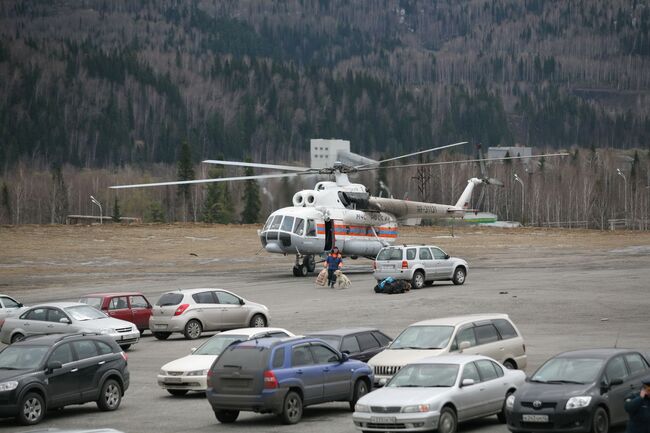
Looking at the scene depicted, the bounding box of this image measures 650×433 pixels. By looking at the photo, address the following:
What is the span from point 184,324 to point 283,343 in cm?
1184

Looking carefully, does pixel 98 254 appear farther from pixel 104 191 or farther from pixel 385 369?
pixel 104 191

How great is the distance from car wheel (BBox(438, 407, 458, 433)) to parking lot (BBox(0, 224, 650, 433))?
915 mm

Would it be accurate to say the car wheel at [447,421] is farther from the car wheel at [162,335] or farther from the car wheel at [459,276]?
the car wheel at [459,276]

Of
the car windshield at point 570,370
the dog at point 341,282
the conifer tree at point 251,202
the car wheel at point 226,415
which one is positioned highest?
the car windshield at point 570,370

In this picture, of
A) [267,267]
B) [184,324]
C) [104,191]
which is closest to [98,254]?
[267,267]

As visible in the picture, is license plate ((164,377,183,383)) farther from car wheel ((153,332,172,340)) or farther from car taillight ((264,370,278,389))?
car wheel ((153,332,172,340))

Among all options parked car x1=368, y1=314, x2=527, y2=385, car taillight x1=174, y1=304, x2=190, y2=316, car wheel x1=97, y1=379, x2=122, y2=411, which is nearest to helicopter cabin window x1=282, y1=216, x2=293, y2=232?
car taillight x1=174, y1=304, x2=190, y2=316

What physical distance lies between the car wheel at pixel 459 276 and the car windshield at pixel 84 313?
683 inches

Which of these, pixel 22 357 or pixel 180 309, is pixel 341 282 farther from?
pixel 22 357

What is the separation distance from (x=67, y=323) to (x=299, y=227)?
21792 mm

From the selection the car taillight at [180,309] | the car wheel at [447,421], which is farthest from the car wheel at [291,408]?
the car taillight at [180,309]

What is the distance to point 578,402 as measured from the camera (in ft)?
52.5

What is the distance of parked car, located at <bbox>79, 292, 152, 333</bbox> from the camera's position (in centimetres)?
3067

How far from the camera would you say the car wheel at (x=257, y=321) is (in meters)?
31.2
